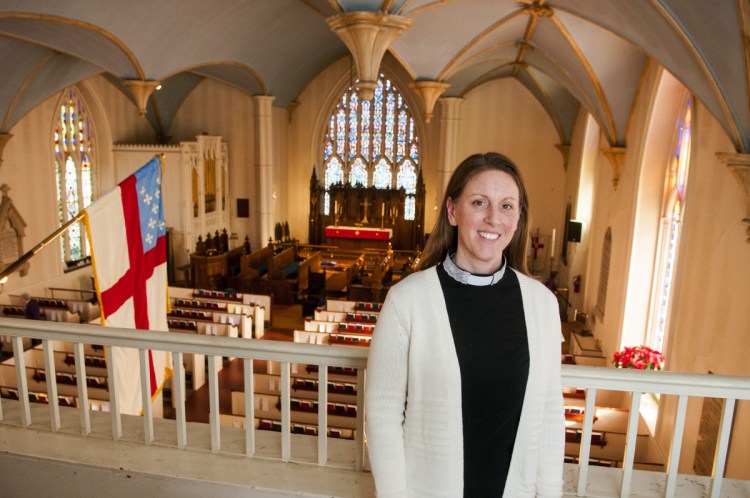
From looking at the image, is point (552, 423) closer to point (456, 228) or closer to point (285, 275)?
point (456, 228)

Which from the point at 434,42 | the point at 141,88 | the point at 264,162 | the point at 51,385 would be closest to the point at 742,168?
the point at 51,385

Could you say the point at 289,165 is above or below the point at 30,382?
above

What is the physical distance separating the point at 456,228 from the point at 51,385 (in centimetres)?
222

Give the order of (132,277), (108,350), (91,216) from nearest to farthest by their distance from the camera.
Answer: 1. (108,350)
2. (91,216)
3. (132,277)

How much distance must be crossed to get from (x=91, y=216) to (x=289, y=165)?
1787cm

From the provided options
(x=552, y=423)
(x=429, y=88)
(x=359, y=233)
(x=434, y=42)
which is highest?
(x=434, y=42)

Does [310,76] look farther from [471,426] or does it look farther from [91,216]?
[471,426]

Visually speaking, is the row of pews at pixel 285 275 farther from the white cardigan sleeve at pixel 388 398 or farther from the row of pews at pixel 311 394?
the white cardigan sleeve at pixel 388 398

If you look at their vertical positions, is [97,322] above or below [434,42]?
below

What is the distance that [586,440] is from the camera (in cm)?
245

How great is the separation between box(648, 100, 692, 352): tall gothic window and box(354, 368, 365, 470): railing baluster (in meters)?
7.02

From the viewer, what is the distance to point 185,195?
657 inches

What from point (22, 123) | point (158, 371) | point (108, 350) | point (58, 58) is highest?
point (58, 58)

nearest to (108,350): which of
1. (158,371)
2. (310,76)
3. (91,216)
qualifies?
(91,216)
